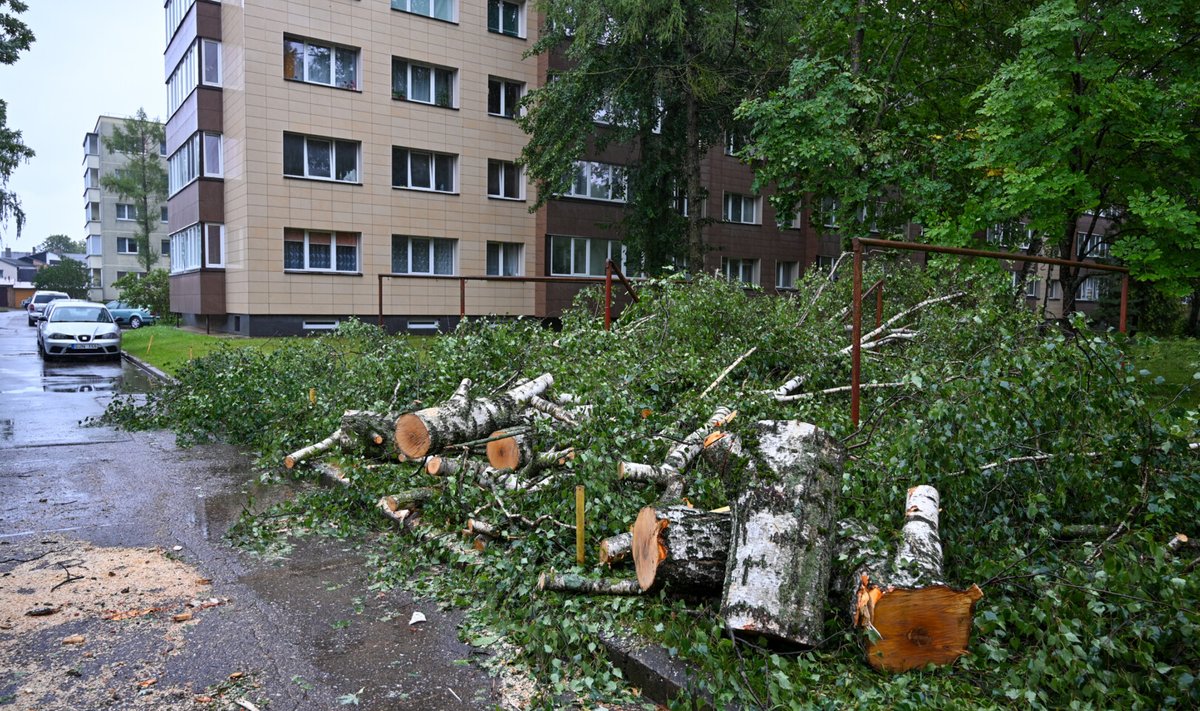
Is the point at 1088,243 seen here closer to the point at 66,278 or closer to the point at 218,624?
the point at 218,624

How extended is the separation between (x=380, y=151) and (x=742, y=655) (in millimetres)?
23984

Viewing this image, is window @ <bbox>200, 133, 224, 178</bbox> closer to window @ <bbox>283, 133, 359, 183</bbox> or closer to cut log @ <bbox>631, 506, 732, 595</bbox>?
window @ <bbox>283, 133, 359, 183</bbox>

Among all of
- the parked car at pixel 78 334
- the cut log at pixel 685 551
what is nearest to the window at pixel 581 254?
the parked car at pixel 78 334

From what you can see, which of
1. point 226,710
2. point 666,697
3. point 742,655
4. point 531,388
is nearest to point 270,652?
point 226,710

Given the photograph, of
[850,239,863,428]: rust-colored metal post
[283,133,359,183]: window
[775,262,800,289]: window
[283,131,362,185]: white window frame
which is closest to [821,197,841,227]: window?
[850,239,863,428]: rust-colored metal post

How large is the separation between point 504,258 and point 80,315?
12534 mm

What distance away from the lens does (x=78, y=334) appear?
21062 mm

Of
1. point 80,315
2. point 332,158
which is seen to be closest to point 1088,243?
point 332,158

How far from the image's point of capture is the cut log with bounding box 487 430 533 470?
6090 millimetres

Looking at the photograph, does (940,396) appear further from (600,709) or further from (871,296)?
(871,296)

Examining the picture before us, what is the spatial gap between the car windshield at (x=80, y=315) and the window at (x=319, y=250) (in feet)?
16.4

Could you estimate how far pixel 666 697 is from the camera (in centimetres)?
348

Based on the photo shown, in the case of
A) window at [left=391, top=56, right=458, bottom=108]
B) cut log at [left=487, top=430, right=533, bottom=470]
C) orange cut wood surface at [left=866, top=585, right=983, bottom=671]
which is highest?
window at [left=391, top=56, right=458, bottom=108]

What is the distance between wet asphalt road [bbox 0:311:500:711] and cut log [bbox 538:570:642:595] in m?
0.54
